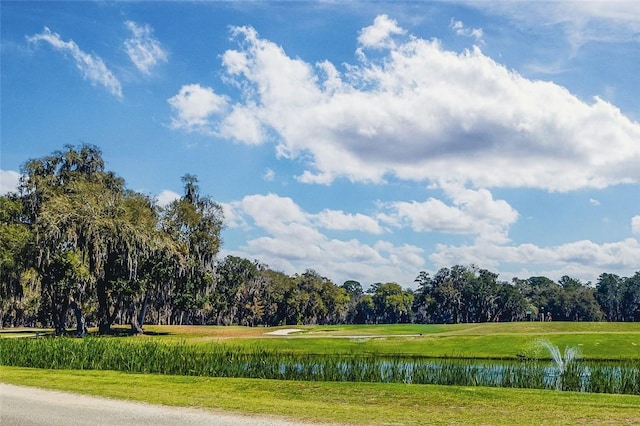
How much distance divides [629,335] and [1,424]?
36.8m

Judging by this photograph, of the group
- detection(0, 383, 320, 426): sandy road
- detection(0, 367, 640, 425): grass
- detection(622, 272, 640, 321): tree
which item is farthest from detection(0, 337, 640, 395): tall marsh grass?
detection(622, 272, 640, 321): tree

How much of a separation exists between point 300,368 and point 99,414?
11403 mm

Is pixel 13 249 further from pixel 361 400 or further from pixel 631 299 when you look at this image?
pixel 631 299

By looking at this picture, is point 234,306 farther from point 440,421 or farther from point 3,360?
point 440,421

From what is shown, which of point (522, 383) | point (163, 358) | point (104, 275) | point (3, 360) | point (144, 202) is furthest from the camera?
point (144, 202)

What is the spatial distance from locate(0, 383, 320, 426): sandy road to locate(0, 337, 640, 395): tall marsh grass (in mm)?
8110

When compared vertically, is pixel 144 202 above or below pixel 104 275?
above

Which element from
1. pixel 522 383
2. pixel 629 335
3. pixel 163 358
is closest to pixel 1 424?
pixel 163 358

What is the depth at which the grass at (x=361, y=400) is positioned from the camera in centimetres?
1229

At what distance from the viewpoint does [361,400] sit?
14.8 metres

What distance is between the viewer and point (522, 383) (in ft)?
63.4

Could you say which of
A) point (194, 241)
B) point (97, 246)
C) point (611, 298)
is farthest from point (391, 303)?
point (97, 246)

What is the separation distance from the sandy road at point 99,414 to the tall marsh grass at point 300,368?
8110mm

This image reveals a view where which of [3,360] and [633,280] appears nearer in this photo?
[3,360]
